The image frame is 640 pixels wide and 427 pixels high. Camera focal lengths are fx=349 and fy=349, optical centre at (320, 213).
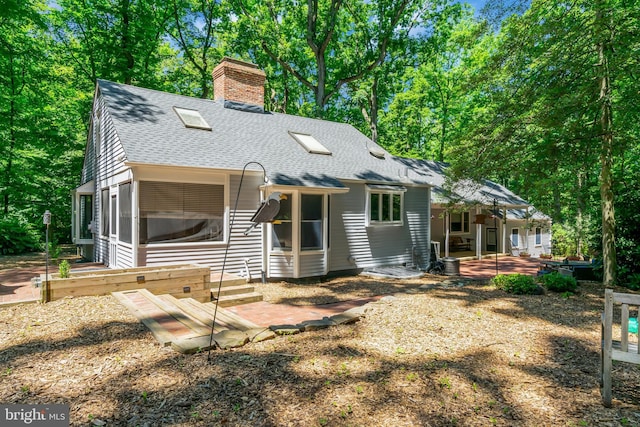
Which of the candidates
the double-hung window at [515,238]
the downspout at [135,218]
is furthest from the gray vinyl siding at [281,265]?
the double-hung window at [515,238]

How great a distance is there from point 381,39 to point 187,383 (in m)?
20.3

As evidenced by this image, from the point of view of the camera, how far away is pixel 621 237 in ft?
31.8

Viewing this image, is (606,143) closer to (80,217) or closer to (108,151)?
(108,151)

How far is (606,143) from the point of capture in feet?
27.2

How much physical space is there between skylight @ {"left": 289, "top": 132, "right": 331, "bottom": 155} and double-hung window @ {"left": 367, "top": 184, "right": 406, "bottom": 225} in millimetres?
2171

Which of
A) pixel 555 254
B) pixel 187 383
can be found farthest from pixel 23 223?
pixel 555 254

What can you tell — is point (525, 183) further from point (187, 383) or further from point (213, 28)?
point (213, 28)

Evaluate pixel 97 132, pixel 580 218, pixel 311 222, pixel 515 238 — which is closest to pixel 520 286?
pixel 311 222

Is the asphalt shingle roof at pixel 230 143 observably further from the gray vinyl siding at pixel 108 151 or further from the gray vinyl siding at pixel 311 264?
the gray vinyl siding at pixel 311 264

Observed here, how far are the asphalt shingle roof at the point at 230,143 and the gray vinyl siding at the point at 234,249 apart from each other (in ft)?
2.54

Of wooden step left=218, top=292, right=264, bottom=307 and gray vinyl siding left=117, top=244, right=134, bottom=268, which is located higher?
gray vinyl siding left=117, top=244, right=134, bottom=268

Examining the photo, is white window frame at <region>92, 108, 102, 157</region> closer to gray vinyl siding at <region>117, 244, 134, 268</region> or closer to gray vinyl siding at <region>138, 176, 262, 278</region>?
gray vinyl siding at <region>117, 244, 134, 268</region>

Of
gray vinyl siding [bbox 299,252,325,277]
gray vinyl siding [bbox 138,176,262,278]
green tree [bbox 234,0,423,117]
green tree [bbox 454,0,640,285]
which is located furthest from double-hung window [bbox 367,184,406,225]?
green tree [bbox 234,0,423,117]

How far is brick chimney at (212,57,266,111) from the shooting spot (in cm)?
1254
